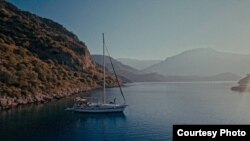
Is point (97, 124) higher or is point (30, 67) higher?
point (30, 67)

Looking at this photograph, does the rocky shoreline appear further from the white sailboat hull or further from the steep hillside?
the white sailboat hull

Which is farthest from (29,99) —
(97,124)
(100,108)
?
(97,124)

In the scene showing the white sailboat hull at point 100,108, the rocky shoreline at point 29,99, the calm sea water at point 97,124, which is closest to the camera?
the calm sea water at point 97,124

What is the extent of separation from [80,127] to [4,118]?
1921 cm

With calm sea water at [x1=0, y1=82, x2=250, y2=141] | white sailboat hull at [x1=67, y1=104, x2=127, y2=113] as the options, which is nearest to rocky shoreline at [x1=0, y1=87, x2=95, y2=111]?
calm sea water at [x1=0, y1=82, x2=250, y2=141]

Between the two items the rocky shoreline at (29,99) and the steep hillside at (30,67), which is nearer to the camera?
the rocky shoreline at (29,99)

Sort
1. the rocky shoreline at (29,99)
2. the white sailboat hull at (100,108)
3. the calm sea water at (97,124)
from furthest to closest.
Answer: the rocky shoreline at (29,99)
the white sailboat hull at (100,108)
the calm sea water at (97,124)

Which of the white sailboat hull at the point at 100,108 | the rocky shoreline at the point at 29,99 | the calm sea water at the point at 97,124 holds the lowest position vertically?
the calm sea water at the point at 97,124

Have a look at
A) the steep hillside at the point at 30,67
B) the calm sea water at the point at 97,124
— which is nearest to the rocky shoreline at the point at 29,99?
the steep hillside at the point at 30,67

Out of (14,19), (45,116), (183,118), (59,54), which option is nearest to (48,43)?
(59,54)

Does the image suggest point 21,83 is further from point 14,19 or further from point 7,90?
point 14,19

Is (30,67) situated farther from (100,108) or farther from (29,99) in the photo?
(100,108)

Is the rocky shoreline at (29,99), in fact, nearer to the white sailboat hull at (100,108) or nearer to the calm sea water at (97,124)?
the calm sea water at (97,124)

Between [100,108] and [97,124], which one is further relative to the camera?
[100,108]
